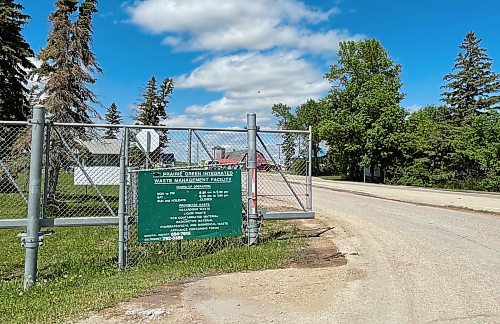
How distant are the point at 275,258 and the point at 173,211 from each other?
1.88 metres

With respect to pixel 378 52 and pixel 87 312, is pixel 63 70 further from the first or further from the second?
pixel 378 52

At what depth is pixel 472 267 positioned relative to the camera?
7.09 meters

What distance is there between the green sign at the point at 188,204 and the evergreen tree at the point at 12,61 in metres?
17.6

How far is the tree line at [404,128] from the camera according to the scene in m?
31.0

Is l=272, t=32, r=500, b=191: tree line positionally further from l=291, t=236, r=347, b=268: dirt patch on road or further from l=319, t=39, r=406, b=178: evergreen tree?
l=291, t=236, r=347, b=268: dirt patch on road

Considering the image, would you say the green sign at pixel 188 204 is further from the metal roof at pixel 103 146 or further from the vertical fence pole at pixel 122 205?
the metal roof at pixel 103 146

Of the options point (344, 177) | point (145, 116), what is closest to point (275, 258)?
point (145, 116)

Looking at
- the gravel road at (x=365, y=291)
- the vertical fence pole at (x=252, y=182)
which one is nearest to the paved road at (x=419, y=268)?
the gravel road at (x=365, y=291)

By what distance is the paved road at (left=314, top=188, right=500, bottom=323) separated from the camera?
4965 millimetres

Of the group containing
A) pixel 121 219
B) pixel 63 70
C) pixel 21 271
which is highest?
pixel 63 70

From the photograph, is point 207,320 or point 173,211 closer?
point 207,320

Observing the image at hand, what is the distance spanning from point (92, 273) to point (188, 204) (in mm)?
1841

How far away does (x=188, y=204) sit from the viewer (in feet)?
25.1

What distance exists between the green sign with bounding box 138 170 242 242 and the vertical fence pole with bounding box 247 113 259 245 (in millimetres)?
463
